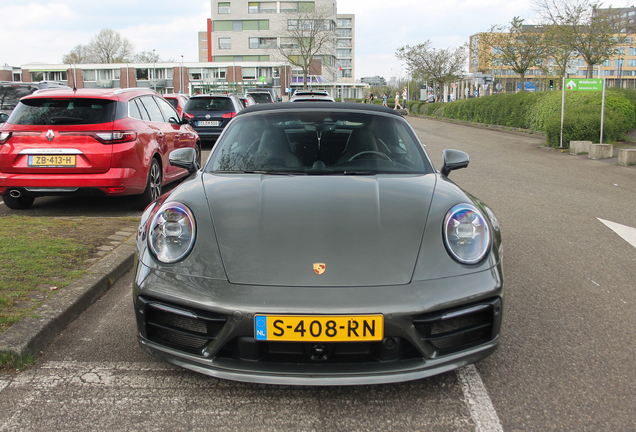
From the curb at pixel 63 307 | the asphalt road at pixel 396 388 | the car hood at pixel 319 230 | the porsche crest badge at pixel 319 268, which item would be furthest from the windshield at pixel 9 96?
the porsche crest badge at pixel 319 268

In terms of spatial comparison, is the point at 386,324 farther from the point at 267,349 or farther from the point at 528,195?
the point at 528,195

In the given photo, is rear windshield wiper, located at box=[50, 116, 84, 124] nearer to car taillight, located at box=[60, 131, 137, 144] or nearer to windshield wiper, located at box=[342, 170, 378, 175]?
car taillight, located at box=[60, 131, 137, 144]

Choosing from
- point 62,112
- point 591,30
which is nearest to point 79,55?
point 591,30

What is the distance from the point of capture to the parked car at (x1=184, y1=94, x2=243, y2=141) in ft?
49.7

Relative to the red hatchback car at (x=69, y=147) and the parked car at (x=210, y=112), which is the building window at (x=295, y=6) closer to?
the parked car at (x=210, y=112)

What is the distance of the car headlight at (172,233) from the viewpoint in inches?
102

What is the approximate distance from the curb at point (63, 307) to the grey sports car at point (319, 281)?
32.4 inches

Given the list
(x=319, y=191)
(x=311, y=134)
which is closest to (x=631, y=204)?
(x=311, y=134)

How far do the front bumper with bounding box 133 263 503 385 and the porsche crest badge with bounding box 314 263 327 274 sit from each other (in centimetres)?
10

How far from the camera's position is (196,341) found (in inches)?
94.7

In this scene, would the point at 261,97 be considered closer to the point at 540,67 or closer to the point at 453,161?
the point at 540,67

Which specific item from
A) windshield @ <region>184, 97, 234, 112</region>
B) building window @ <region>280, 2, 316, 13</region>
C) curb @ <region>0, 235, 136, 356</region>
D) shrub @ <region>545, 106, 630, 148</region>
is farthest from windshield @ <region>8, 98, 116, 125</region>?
building window @ <region>280, 2, 316, 13</region>

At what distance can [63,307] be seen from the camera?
3.41 metres

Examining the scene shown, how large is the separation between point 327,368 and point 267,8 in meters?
95.1
